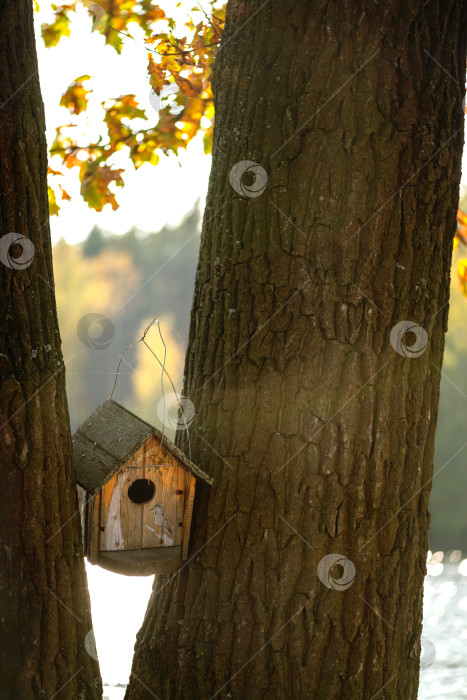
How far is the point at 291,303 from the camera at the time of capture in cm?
220

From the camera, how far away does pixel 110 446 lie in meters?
2.27

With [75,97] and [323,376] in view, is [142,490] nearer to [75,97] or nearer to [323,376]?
[323,376]

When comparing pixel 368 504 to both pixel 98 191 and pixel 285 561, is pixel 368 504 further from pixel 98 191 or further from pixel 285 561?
pixel 98 191

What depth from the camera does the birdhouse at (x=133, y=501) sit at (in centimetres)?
219

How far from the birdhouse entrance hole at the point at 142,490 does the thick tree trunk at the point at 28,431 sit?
45 cm

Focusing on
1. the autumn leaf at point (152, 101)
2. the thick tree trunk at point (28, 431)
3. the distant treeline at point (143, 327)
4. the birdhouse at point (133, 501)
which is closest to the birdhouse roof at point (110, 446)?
the birdhouse at point (133, 501)

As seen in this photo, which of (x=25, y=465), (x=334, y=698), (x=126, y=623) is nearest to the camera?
(x=25, y=465)

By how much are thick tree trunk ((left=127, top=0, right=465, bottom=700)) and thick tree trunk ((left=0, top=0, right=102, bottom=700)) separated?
1.62 ft

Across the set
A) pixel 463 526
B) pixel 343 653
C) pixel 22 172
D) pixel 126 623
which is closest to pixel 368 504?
pixel 343 653

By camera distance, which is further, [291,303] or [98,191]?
[98,191]

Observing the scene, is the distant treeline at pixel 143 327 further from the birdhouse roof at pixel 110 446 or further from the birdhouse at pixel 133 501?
the birdhouse at pixel 133 501

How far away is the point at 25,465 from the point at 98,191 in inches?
109

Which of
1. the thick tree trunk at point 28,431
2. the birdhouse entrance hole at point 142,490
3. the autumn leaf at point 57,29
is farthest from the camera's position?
the autumn leaf at point 57,29

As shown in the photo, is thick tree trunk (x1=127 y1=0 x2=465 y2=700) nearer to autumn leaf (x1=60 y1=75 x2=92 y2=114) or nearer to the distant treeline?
autumn leaf (x1=60 y1=75 x2=92 y2=114)
